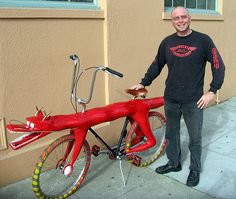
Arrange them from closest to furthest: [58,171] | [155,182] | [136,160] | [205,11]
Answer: [58,171] → [155,182] → [136,160] → [205,11]

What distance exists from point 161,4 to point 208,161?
2.57 meters

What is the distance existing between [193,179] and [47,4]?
262cm

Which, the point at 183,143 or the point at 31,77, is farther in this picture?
the point at 183,143

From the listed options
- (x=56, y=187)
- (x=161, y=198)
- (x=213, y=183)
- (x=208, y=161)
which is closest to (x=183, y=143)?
(x=208, y=161)

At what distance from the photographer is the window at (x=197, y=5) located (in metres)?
5.84

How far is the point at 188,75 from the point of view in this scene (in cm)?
352

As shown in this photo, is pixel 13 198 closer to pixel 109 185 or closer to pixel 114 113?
pixel 109 185

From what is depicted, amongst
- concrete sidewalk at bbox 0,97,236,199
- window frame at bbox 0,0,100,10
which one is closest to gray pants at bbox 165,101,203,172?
concrete sidewalk at bbox 0,97,236,199

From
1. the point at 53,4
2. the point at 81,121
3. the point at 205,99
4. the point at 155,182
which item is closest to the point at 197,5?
the point at 53,4

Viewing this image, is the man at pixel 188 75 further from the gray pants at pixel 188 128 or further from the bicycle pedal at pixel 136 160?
the bicycle pedal at pixel 136 160

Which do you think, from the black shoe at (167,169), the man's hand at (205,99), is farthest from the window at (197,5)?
the black shoe at (167,169)

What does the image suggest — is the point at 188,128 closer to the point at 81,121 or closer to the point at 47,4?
the point at 81,121

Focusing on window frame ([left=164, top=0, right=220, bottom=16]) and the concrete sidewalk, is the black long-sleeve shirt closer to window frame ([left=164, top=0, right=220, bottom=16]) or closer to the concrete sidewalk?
the concrete sidewalk

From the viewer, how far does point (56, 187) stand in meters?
3.60
